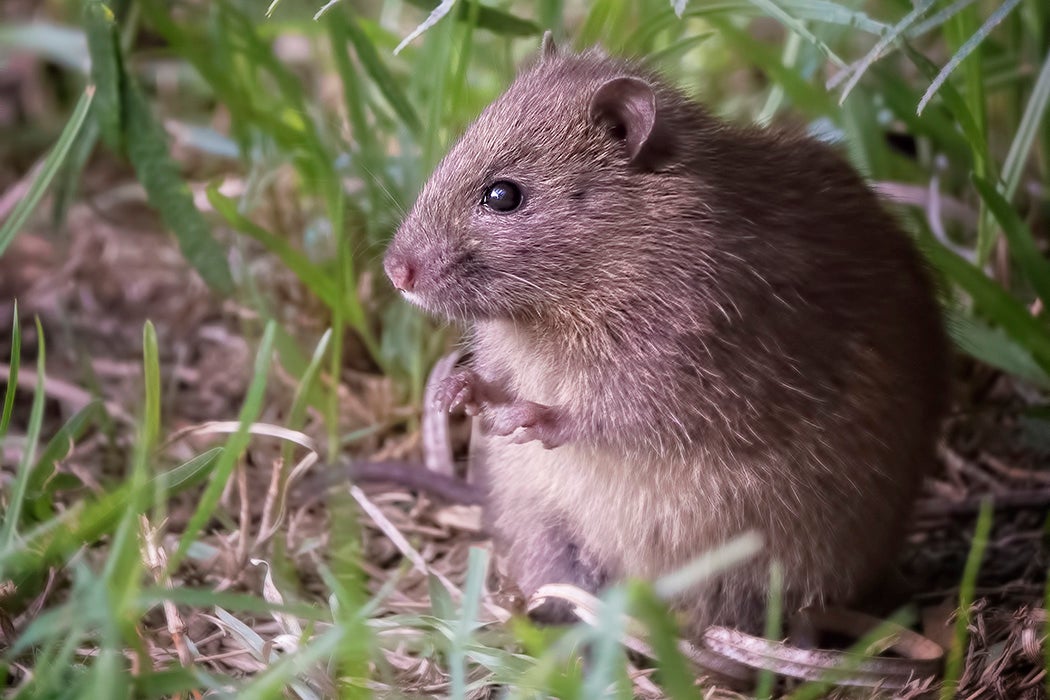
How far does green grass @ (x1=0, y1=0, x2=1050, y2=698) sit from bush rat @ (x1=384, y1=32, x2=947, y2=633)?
322 mm

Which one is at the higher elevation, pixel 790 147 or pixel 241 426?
pixel 790 147

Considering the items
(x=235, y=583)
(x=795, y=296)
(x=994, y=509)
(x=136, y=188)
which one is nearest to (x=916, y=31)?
(x=795, y=296)

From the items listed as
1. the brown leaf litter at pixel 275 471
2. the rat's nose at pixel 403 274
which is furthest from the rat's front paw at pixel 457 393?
the brown leaf litter at pixel 275 471

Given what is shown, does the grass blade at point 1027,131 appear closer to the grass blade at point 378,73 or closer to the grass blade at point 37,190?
the grass blade at point 378,73

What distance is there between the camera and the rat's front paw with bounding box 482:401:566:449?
2.74m

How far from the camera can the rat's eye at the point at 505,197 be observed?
279 centimetres

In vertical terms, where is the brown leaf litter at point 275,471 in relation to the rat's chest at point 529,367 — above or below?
below

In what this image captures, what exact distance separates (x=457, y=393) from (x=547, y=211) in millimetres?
515

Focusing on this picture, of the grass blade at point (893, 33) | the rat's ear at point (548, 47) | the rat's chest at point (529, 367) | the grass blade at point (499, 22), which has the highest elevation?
the grass blade at point (499, 22)

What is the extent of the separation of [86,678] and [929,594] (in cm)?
221

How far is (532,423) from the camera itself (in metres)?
2.75

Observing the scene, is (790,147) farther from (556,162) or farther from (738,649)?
(738,649)

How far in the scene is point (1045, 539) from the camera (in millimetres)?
3275

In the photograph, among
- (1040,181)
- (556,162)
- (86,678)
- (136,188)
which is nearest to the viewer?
(86,678)
